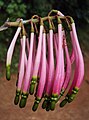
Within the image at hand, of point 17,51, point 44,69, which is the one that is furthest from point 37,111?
point 44,69

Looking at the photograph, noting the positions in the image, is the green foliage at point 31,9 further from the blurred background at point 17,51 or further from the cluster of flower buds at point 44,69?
the cluster of flower buds at point 44,69

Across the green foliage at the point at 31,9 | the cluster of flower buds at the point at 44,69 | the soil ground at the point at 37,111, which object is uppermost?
the cluster of flower buds at the point at 44,69

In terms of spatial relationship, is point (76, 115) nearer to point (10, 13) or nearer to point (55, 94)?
point (10, 13)

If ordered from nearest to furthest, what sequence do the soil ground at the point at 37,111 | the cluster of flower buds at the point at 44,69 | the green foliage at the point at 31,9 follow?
the cluster of flower buds at the point at 44,69, the soil ground at the point at 37,111, the green foliage at the point at 31,9

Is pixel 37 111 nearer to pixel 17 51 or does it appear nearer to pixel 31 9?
pixel 17 51

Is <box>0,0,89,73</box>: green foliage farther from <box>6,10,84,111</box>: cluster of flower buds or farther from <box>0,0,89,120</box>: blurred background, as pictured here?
<box>6,10,84,111</box>: cluster of flower buds

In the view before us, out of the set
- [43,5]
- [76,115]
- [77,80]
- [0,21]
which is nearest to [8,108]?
[76,115]

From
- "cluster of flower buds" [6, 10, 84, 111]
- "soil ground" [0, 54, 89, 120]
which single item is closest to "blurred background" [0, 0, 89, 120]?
"soil ground" [0, 54, 89, 120]

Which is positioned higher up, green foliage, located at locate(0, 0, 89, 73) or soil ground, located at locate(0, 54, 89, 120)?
green foliage, located at locate(0, 0, 89, 73)

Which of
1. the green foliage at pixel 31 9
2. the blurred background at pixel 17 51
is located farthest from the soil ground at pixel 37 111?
the green foliage at pixel 31 9
